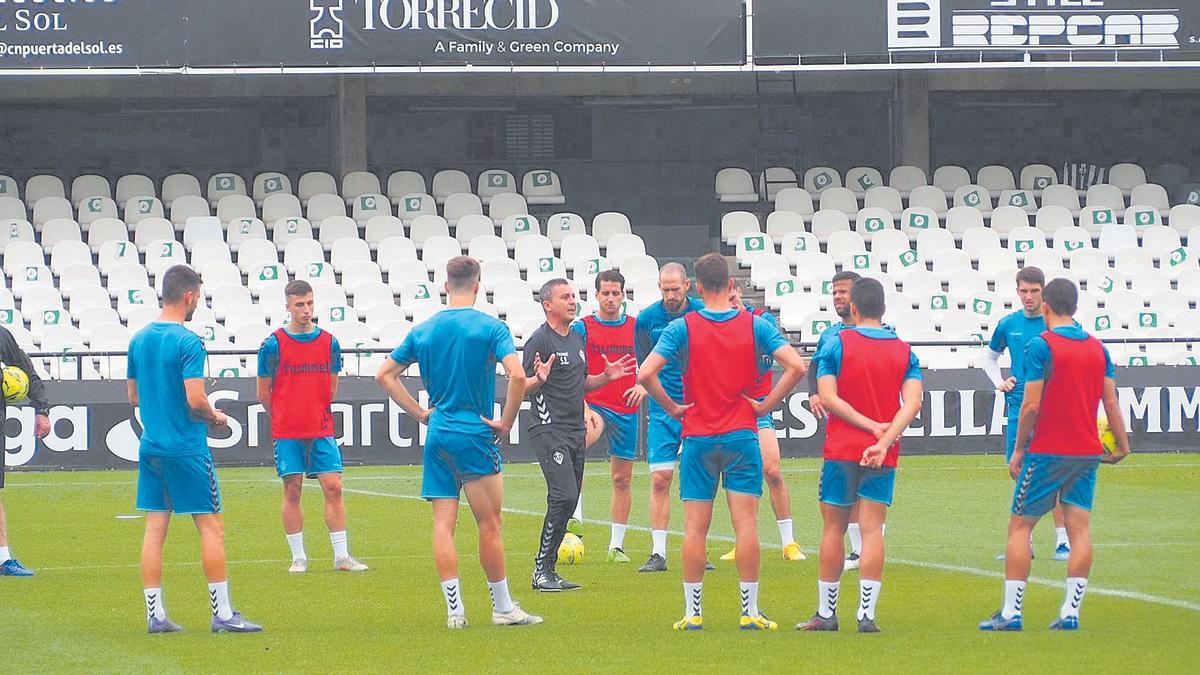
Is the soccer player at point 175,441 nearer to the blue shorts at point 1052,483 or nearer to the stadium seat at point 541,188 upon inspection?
the blue shorts at point 1052,483

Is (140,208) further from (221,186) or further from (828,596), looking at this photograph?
(828,596)

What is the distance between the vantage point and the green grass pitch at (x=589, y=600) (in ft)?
27.2

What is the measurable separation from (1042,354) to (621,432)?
401 centimetres

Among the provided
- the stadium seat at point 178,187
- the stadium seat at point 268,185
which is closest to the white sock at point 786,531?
the stadium seat at point 268,185

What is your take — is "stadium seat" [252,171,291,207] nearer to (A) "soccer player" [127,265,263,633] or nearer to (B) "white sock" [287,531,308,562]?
(B) "white sock" [287,531,308,562]

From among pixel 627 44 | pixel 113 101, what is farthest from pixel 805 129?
pixel 113 101

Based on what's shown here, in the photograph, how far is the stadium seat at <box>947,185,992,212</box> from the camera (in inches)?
1056

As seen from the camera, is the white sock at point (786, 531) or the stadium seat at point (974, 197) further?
the stadium seat at point (974, 197)

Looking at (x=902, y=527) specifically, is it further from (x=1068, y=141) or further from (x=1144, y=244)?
(x=1068, y=141)

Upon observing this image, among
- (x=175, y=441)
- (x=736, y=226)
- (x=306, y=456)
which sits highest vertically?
(x=736, y=226)

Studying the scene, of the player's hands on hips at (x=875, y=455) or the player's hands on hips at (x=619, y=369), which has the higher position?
the player's hands on hips at (x=619, y=369)

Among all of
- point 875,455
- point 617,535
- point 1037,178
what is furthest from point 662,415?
point 1037,178

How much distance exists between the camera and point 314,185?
26594mm

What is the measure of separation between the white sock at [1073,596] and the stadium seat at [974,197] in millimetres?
18435
